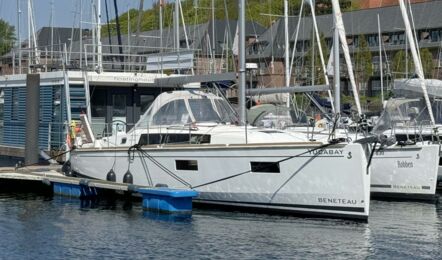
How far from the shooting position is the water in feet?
55.1

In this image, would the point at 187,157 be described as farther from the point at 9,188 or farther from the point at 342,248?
the point at 9,188

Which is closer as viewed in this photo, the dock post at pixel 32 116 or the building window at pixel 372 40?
the dock post at pixel 32 116

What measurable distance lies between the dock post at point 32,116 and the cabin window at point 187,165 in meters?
7.60

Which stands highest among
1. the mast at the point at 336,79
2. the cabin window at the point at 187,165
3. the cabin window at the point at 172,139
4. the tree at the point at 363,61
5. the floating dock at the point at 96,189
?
the tree at the point at 363,61

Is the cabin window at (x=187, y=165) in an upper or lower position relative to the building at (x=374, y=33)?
lower

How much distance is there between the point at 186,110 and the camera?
23766 millimetres

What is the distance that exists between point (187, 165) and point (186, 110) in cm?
237

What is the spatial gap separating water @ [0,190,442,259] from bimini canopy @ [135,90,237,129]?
2.72 metres

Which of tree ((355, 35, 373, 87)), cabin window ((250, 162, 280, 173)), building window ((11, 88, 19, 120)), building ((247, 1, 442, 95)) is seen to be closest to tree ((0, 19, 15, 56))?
building ((247, 1, 442, 95))

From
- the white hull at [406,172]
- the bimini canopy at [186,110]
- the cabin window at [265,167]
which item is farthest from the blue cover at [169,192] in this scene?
the white hull at [406,172]

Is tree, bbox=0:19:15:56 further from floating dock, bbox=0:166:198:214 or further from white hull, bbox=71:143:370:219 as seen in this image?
white hull, bbox=71:143:370:219

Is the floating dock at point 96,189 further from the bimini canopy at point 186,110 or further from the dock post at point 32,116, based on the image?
the bimini canopy at point 186,110

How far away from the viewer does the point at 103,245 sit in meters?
17.5

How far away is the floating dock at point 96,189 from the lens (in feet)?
69.8
